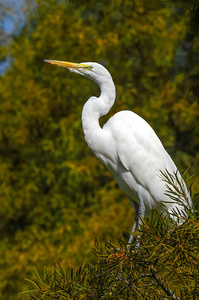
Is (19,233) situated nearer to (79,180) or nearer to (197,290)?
(79,180)

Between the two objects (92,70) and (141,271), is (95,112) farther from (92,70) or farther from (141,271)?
(141,271)

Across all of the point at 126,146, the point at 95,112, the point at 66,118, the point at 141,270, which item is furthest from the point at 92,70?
the point at 66,118

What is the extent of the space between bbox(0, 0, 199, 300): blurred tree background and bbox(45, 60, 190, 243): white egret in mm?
1937

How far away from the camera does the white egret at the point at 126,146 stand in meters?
2.08

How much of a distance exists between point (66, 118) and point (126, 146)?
2582 millimetres

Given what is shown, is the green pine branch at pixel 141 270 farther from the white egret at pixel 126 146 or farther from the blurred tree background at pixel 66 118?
the blurred tree background at pixel 66 118

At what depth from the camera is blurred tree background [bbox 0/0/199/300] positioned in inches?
168

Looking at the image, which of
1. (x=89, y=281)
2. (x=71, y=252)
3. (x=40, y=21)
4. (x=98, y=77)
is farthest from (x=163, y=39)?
(x=89, y=281)

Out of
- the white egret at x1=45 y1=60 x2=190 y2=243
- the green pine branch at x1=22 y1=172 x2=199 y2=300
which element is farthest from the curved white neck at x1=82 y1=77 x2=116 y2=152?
the green pine branch at x1=22 y1=172 x2=199 y2=300

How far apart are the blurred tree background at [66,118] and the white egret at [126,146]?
1937 millimetres

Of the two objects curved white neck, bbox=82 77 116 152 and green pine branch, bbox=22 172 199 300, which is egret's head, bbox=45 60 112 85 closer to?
curved white neck, bbox=82 77 116 152

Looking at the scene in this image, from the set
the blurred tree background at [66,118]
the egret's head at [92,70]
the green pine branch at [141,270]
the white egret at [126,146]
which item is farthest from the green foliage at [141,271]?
the blurred tree background at [66,118]

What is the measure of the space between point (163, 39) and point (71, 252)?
2234 mm

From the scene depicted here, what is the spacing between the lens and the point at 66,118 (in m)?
4.62
